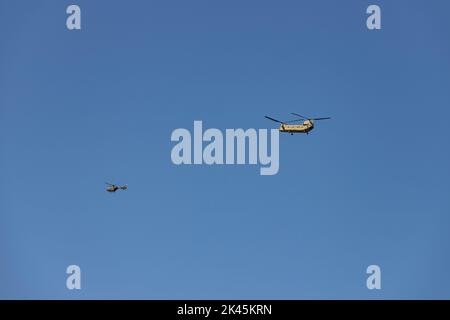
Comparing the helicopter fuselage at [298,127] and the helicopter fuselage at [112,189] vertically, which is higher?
the helicopter fuselage at [298,127]

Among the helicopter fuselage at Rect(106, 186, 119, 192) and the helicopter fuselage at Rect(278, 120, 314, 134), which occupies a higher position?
the helicopter fuselage at Rect(278, 120, 314, 134)
